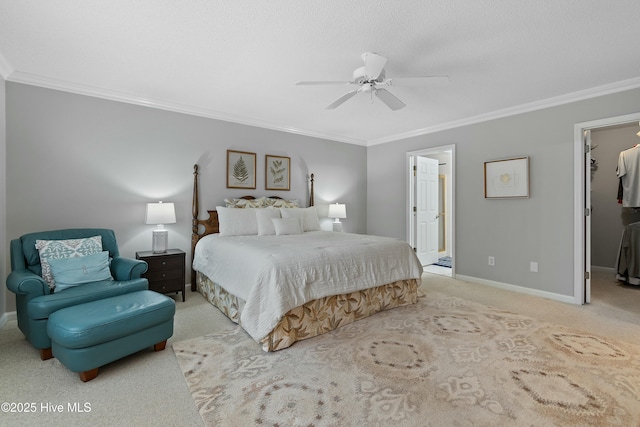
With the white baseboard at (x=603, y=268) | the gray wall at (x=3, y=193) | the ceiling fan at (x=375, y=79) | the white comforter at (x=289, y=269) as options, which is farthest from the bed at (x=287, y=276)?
the white baseboard at (x=603, y=268)

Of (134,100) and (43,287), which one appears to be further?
(134,100)

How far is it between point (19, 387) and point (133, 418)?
3.07ft

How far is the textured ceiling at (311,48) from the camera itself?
202 centimetres

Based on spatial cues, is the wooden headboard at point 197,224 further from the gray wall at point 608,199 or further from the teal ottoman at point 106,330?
the gray wall at point 608,199

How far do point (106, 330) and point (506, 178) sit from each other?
15.4 feet

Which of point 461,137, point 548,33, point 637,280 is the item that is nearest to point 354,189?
point 461,137

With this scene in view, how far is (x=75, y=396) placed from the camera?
183 cm

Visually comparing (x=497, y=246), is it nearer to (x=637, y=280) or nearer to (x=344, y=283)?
(x=637, y=280)

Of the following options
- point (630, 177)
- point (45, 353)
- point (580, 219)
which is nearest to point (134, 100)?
point (45, 353)

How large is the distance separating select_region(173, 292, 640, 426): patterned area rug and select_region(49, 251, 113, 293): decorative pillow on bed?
99 cm

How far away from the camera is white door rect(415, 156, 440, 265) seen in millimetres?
5527

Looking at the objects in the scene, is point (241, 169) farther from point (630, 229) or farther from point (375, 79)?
point (630, 229)

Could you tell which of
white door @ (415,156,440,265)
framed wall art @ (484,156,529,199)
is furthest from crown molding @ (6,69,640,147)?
white door @ (415,156,440,265)

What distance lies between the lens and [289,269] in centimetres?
249
